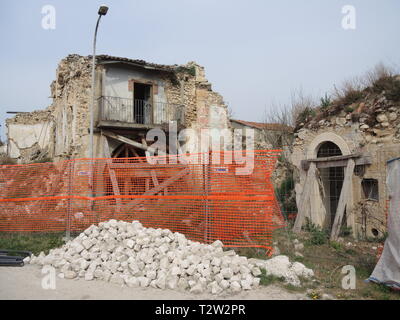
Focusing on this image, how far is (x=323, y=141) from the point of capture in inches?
392

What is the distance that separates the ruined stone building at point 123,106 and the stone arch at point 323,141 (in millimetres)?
7238

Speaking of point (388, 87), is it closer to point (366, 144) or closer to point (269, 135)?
point (366, 144)

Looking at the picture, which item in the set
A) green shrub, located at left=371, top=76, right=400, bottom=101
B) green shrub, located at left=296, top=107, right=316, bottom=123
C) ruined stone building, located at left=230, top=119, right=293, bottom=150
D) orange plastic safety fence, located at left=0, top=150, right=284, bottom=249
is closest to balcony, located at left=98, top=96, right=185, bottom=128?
ruined stone building, located at left=230, top=119, right=293, bottom=150

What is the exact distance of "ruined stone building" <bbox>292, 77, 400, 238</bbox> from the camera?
27.0 ft

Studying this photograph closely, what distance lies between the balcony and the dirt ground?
9540 mm

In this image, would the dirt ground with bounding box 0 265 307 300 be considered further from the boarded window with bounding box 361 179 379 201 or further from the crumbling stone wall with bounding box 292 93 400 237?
the boarded window with bounding box 361 179 379 201

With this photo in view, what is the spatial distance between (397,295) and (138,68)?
46.2 feet

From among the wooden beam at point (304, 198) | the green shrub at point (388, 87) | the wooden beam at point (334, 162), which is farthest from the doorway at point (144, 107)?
the green shrub at point (388, 87)

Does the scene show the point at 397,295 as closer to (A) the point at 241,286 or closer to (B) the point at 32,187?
(A) the point at 241,286

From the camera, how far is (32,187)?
828 cm

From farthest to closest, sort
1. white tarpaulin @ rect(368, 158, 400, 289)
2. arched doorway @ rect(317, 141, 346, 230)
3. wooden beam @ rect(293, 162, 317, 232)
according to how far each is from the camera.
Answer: arched doorway @ rect(317, 141, 346, 230) → wooden beam @ rect(293, 162, 317, 232) → white tarpaulin @ rect(368, 158, 400, 289)

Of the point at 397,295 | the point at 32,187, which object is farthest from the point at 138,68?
the point at 397,295

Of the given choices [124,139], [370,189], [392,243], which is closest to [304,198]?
[370,189]

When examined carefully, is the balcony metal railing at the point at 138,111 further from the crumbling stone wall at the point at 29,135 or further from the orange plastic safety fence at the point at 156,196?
the orange plastic safety fence at the point at 156,196
